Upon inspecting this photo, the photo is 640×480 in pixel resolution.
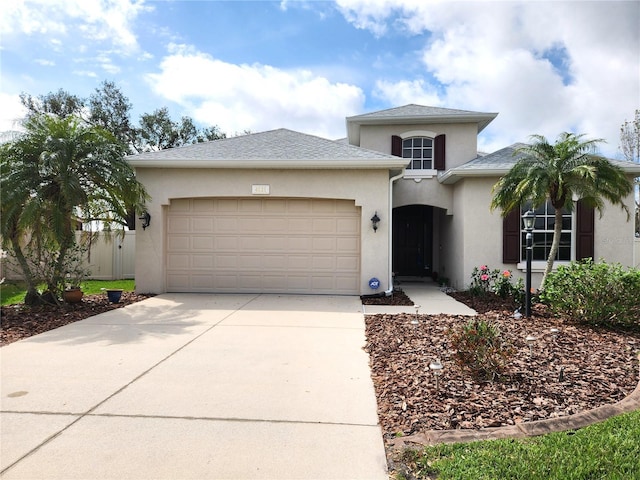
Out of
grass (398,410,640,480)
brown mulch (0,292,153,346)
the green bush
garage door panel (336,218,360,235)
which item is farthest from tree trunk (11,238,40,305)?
the green bush

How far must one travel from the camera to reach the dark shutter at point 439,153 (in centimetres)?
1228

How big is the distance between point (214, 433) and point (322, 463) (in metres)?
0.94

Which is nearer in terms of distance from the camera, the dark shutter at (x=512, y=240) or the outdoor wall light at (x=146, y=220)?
the outdoor wall light at (x=146, y=220)

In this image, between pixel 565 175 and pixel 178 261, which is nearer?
pixel 565 175

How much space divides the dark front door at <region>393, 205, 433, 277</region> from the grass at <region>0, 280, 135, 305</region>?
8.76 meters

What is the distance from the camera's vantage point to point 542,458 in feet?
8.63

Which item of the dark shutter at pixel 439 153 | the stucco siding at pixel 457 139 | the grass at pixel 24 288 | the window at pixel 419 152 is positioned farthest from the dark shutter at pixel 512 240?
the grass at pixel 24 288

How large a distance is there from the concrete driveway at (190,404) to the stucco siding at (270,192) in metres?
3.48

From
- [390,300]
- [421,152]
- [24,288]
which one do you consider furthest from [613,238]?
[24,288]

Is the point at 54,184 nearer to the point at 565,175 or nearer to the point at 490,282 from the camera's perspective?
the point at 490,282

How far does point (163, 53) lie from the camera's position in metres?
9.31

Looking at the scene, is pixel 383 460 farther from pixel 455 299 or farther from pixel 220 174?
pixel 220 174

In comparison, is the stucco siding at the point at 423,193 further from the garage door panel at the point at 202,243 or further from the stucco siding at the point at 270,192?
the garage door panel at the point at 202,243

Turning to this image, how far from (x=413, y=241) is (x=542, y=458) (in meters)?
12.0
